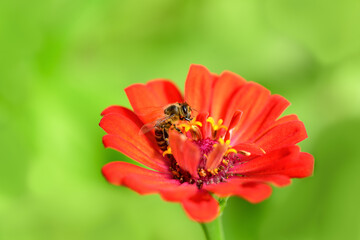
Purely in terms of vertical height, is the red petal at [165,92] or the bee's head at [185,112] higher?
the red petal at [165,92]

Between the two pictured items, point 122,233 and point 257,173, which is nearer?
point 257,173

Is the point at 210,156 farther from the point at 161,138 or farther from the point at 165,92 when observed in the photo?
the point at 165,92

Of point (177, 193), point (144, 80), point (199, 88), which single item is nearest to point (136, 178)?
point (177, 193)

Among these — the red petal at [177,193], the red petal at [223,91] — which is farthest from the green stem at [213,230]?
the red petal at [223,91]

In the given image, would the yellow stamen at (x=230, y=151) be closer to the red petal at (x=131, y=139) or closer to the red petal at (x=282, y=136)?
the red petal at (x=282, y=136)

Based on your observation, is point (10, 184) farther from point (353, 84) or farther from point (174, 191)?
point (353, 84)

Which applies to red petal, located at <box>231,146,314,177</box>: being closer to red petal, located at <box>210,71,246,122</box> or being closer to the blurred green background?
red petal, located at <box>210,71,246,122</box>


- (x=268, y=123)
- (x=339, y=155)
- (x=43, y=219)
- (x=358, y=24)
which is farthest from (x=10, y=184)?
(x=358, y=24)

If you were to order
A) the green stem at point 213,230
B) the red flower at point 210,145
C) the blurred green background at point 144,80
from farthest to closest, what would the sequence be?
the blurred green background at point 144,80 → the green stem at point 213,230 → the red flower at point 210,145

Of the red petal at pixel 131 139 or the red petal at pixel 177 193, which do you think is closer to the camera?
the red petal at pixel 177 193
